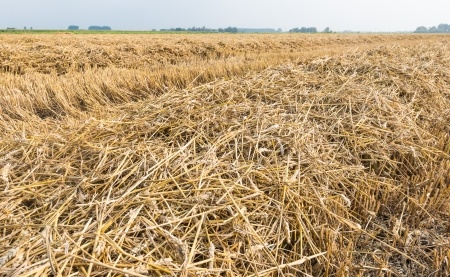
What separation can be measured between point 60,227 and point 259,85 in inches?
96.8

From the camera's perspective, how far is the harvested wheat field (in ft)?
4.85

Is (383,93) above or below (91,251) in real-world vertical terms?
above

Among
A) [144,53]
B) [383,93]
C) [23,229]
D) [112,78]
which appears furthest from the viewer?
[144,53]

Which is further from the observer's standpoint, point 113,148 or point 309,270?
point 113,148

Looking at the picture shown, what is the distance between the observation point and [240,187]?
1828mm

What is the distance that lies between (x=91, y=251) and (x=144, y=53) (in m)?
8.59

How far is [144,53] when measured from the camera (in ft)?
30.7

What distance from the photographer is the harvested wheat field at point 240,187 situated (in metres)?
1.48

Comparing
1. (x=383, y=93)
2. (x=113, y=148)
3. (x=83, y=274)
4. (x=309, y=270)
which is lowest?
(x=309, y=270)

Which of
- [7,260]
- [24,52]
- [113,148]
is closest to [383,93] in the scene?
[113,148]

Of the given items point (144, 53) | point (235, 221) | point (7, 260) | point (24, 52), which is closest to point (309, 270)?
point (235, 221)

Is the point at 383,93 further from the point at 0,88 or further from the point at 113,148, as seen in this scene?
the point at 0,88

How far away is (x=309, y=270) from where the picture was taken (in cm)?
158

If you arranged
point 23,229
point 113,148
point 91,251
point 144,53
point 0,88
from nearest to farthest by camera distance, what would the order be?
A: point 91,251 → point 23,229 → point 113,148 → point 0,88 → point 144,53
